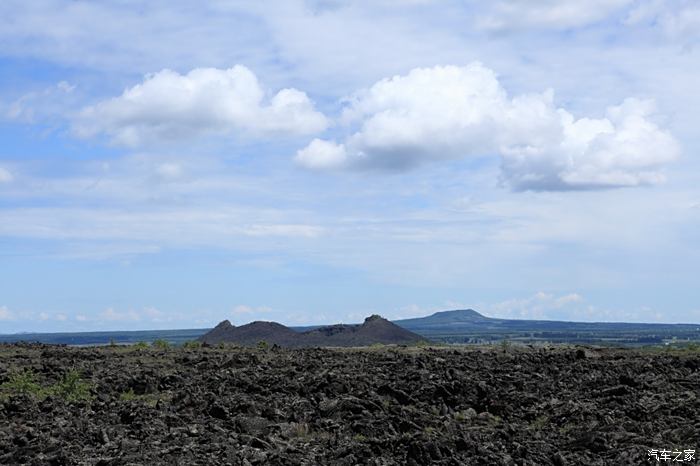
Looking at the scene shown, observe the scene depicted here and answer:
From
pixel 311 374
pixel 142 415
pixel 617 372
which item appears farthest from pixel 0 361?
pixel 617 372

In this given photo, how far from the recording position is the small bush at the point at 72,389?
22875mm

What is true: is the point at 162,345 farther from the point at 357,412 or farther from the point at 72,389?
the point at 357,412

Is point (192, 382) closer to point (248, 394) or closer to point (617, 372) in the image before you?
point (248, 394)

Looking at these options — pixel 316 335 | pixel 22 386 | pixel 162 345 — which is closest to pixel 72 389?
pixel 22 386

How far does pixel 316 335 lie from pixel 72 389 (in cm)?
3566

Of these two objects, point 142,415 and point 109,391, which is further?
point 109,391

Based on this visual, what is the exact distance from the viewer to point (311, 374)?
26.0 meters

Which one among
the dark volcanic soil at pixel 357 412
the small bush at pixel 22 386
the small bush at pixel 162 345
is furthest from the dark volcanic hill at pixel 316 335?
the small bush at pixel 22 386

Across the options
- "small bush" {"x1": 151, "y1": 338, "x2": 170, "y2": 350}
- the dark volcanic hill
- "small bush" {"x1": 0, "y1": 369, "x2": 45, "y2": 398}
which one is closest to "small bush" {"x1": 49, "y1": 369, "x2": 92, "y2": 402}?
"small bush" {"x1": 0, "y1": 369, "x2": 45, "y2": 398}

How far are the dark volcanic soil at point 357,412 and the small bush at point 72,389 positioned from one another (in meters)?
0.41

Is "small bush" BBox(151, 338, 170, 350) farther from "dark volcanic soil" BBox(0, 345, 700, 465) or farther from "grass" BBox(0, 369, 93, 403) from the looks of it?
"grass" BBox(0, 369, 93, 403)

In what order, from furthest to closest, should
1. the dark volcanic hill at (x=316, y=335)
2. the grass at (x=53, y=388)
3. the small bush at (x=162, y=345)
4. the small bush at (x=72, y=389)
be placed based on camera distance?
the dark volcanic hill at (x=316, y=335) < the small bush at (x=162, y=345) < the grass at (x=53, y=388) < the small bush at (x=72, y=389)

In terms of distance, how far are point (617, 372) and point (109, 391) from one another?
13990 millimetres

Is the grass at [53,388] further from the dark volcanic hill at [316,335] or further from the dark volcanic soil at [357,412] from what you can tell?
the dark volcanic hill at [316,335]
